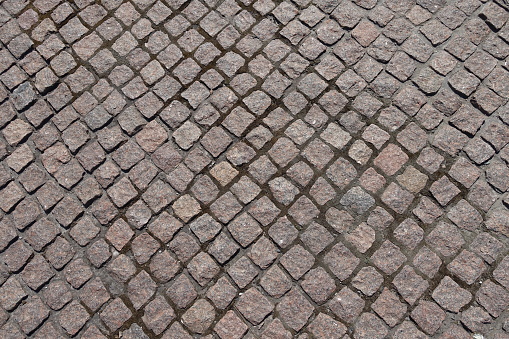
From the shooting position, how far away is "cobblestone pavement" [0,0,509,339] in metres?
3.63

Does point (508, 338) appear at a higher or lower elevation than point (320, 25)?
lower

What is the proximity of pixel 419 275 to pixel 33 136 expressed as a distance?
11.3 feet

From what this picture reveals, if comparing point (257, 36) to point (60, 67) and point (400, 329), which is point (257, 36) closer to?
point (60, 67)

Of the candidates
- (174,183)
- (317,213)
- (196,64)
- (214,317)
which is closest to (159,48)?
(196,64)

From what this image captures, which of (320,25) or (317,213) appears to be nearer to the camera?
(317,213)

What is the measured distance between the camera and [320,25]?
4453 mm

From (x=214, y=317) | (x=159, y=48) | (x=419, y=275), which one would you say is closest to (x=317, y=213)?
(x=419, y=275)

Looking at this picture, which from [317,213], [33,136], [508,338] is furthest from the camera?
[33,136]

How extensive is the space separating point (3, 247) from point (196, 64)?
7.39ft

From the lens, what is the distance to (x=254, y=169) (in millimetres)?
4020

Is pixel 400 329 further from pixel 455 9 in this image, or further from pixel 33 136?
pixel 33 136

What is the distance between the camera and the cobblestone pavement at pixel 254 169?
363 centimetres

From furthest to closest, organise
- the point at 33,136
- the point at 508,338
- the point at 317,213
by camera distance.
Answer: the point at 33,136 → the point at 317,213 → the point at 508,338

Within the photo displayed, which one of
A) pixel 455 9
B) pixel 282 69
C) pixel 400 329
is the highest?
pixel 455 9
